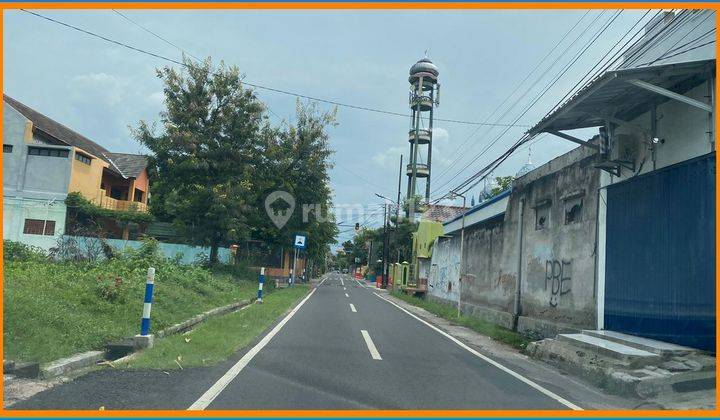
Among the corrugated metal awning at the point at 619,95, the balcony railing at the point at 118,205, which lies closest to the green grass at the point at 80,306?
the corrugated metal awning at the point at 619,95

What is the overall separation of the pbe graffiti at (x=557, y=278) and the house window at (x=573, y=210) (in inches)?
41.0

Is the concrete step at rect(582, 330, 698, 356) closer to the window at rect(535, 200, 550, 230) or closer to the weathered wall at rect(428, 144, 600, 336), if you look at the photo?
the weathered wall at rect(428, 144, 600, 336)

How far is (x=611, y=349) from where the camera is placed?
831 centimetres

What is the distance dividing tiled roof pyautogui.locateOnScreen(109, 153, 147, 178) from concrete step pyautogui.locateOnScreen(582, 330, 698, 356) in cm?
4033

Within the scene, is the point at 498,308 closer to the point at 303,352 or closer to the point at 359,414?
the point at 303,352

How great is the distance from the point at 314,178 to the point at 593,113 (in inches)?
984

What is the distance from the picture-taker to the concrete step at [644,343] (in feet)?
25.9

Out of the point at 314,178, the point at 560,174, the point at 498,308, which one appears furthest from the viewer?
the point at 314,178

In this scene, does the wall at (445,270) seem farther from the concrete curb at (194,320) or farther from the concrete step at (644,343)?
the concrete step at (644,343)

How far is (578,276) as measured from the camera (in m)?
12.1

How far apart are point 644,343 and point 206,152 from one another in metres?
20.8

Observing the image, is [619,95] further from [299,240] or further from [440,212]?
[440,212]

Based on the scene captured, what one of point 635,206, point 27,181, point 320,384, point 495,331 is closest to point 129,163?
point 27,181

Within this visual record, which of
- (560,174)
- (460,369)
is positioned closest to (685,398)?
(460,369)
